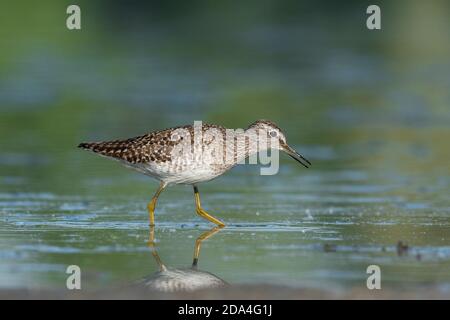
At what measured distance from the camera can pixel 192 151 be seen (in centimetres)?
1221

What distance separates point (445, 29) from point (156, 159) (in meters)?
24.5

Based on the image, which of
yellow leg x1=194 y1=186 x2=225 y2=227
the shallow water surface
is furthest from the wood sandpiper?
the shallow water surface

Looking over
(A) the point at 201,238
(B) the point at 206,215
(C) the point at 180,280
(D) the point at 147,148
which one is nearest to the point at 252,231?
(A) the point at 201,238

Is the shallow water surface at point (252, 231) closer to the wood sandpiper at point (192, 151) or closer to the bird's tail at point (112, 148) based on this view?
the wood sandpiper at point (192, 151)

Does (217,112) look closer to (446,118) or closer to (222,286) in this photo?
(446,118)

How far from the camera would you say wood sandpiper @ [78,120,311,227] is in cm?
1221

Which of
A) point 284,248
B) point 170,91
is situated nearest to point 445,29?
point 170,91

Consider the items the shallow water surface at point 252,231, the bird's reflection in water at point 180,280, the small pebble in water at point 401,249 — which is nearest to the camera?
Result: the bird's reflection in water at point 180,280

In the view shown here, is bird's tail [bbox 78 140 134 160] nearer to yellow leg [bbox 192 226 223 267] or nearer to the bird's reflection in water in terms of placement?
yellow leg [bbox 192 226 223 267]

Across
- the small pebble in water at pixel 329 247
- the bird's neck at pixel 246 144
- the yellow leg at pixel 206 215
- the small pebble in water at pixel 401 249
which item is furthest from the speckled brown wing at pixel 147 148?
the small pebble in water at pixel 401 249

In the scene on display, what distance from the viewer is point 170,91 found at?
25.9 metres

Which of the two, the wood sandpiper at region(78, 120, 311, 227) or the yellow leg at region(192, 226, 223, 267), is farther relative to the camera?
the wood sandpiper at region(78, 120, 311, 227)

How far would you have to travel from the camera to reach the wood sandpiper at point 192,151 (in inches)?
481

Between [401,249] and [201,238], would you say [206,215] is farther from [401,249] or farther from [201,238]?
[401,249]
